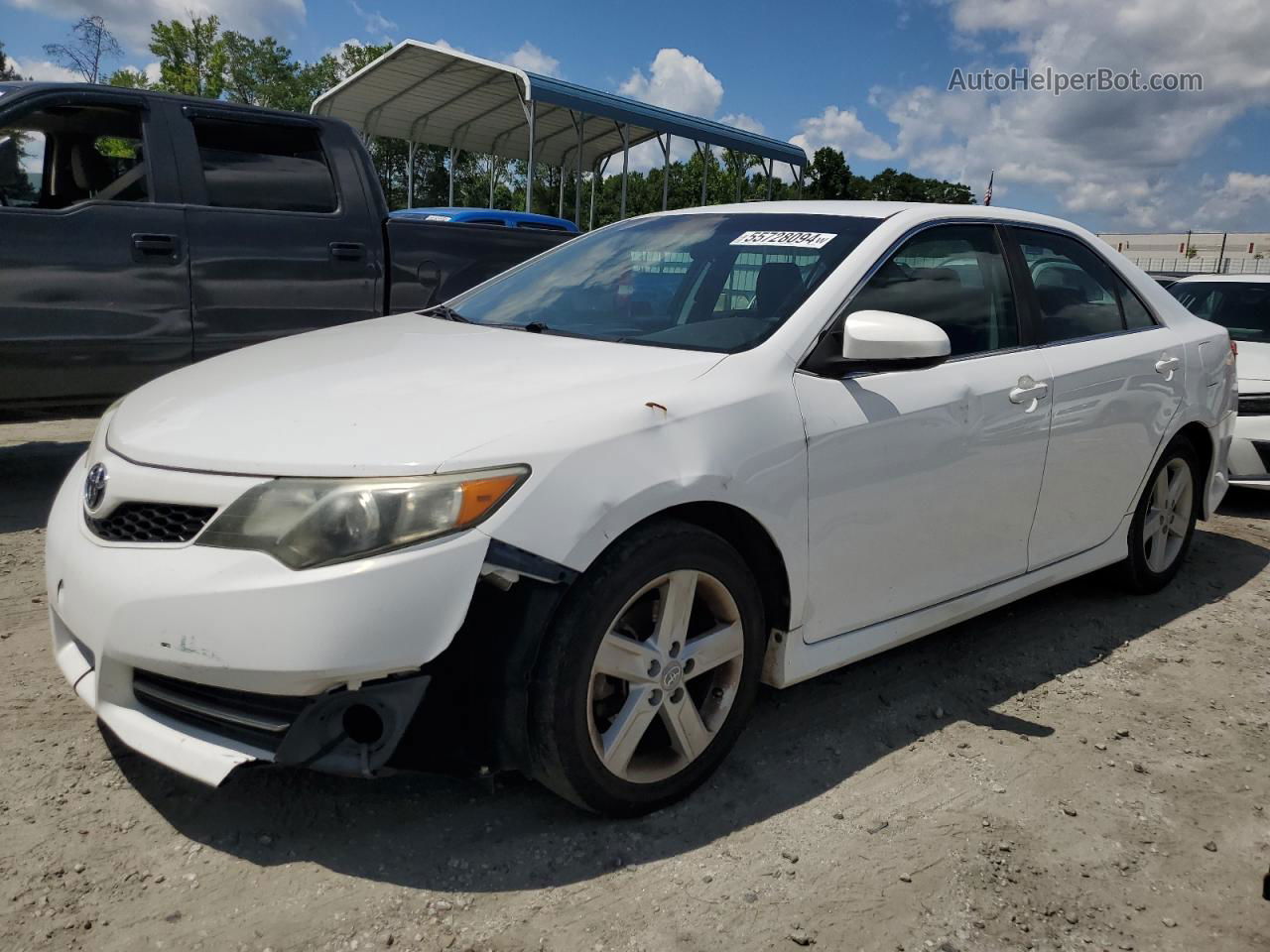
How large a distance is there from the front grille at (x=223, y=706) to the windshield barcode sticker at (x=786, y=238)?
1964 mm

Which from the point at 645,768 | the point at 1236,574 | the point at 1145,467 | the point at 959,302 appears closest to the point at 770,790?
the point at 645,768

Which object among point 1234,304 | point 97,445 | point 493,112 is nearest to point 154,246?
point 97,445

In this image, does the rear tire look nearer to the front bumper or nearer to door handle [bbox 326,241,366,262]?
the front bumper

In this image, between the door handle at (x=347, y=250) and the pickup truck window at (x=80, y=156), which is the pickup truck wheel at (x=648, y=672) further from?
the pickup truck window at (x=80, y=156)

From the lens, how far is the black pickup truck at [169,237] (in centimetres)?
484

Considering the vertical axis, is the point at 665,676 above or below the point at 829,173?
below

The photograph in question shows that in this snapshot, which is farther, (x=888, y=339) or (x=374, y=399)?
(x=888, y=339)

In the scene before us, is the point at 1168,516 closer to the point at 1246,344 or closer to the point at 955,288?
the point at 955,288

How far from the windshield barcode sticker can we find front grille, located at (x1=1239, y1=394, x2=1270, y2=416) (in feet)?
14.7

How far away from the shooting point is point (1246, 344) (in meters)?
7.11

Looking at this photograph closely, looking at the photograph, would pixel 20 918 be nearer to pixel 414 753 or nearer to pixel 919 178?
pixel 414 753

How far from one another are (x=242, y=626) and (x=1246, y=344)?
7166 mm

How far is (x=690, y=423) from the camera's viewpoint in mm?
2482

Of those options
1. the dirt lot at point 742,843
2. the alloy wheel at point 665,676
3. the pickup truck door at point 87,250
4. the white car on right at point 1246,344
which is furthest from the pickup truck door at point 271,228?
the white car on right at point 1246,344
